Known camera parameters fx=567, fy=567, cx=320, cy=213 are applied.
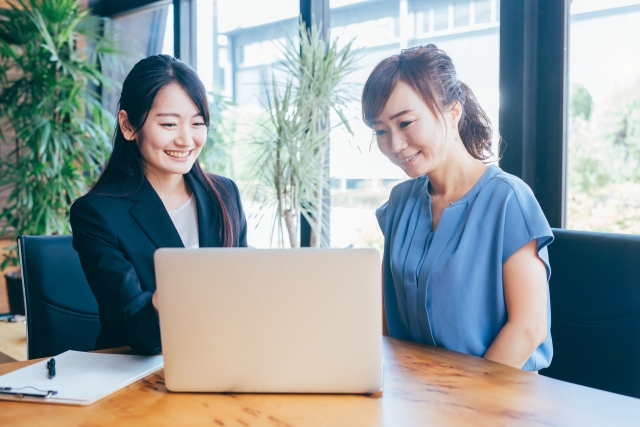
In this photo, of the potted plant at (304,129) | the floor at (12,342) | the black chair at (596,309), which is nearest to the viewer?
the black chair at (596,309)

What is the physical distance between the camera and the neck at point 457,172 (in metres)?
1.56

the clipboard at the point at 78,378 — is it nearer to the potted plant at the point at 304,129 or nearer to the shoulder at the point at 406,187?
the shoulder at the point at 406,187

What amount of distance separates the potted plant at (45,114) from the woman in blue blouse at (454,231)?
280 cm

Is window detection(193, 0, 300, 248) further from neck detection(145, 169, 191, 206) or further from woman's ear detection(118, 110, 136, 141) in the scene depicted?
woman's ear detection(118, 110, 136, 141)

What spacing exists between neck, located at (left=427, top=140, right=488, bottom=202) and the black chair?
0.86 feet

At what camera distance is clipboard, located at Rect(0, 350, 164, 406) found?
103cm

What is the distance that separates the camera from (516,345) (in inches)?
53.6

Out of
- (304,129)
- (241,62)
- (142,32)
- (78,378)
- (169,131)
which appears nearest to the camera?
(78,378)

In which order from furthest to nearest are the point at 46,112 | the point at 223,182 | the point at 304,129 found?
the point at 46,112, the point at 304,129, the point at 223,182

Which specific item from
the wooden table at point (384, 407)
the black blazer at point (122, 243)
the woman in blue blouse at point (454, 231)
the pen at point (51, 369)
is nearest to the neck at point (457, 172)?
the woman in blue blouse at point (454, 231)

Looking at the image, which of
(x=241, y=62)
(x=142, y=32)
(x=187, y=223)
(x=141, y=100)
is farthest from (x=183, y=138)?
(x=142, y=32)

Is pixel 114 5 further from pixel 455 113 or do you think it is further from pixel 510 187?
pixel 510 187

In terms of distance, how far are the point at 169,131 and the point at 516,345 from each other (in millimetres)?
1082

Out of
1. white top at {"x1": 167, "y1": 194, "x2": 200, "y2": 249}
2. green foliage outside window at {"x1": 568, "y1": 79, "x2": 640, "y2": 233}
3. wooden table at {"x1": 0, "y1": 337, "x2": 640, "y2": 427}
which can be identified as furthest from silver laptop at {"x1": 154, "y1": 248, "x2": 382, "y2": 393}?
green foliage outside window at {"x1": 568, "y1": 79, "x2": 640, "y2": 233}
